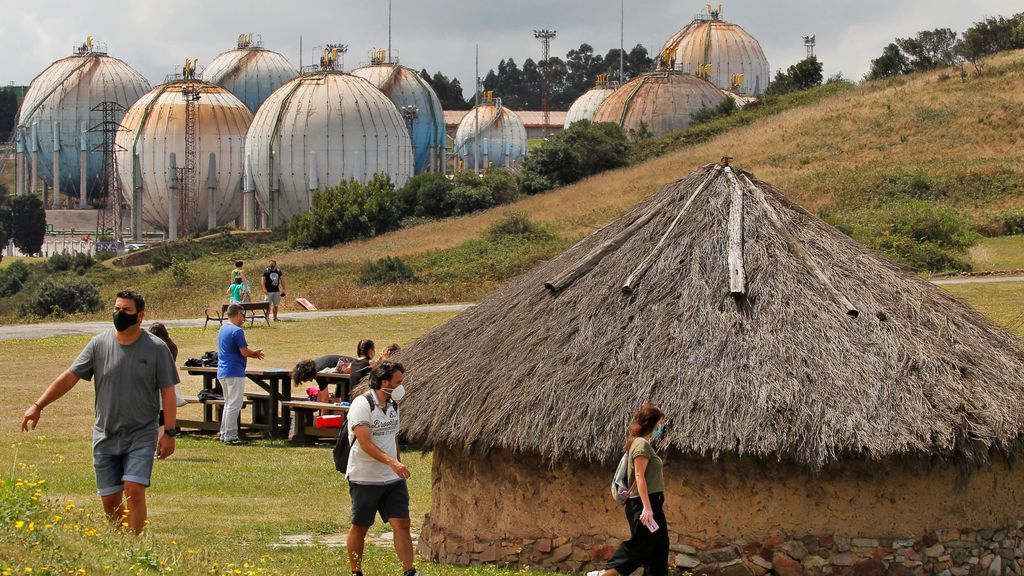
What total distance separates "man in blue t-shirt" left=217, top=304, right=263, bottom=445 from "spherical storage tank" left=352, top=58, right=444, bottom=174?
6965 cm

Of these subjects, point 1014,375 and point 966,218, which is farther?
point 966,218

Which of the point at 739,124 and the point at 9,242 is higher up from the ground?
the point at 739,124

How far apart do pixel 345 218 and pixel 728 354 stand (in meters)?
50.8

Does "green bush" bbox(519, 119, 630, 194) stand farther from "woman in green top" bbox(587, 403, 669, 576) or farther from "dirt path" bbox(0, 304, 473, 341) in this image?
"woman in green top" bbox(587, 403, 669, 576)

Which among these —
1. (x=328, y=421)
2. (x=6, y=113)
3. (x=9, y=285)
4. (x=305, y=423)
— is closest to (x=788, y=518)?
(x=328, y=421)

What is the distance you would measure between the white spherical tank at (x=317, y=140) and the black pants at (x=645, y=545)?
60850mm

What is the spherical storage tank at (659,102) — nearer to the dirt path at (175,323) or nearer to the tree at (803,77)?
the tree at (803,77)

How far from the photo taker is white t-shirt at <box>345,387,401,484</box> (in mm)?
10688

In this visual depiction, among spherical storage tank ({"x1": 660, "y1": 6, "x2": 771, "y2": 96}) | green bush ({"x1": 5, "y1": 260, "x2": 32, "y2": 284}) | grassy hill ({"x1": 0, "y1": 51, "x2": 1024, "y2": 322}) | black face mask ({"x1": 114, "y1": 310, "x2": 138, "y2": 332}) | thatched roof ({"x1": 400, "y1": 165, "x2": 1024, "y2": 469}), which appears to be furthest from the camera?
spherical storage tank ({"x1": 660, "y1": 6, "x2": 771, "y2": 96})

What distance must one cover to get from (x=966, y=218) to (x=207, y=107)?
150 feet

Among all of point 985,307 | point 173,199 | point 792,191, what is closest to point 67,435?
point 985,307

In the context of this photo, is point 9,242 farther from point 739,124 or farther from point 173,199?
point 739,124

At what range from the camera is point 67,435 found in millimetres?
19359

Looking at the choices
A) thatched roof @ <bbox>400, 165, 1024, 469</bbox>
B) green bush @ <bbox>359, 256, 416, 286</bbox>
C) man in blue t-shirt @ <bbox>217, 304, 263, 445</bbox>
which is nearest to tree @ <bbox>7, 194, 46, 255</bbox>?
green bush @ <bbox>359, 256, 416, 286</bbox>
